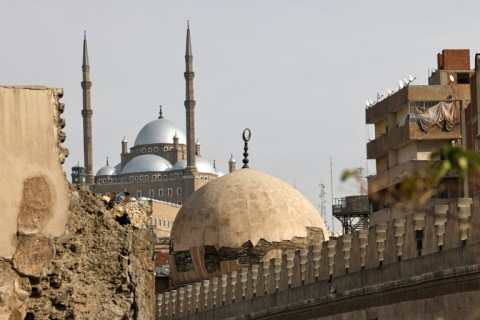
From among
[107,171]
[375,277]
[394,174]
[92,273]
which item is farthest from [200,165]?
[92,273]

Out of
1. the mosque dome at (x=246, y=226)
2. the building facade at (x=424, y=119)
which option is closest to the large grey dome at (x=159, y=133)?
the building facade at (x=424, y=119)

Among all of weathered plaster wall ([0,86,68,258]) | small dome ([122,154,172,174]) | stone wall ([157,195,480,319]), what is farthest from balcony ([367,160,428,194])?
small dome ([122,154,172,174])

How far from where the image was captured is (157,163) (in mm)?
139625

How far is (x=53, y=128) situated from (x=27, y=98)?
23cm

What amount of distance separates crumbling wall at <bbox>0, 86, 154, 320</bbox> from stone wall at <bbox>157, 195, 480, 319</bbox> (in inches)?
246

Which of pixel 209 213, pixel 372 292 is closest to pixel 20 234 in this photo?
pixel 372 292

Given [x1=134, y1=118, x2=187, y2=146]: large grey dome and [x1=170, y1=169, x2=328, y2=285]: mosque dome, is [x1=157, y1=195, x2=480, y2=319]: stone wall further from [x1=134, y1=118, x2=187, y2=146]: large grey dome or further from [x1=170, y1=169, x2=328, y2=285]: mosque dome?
[x1=134, y1=118, x2=187, y2=146]: large grey dome

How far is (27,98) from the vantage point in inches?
456

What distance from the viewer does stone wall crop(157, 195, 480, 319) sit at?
19078 mm

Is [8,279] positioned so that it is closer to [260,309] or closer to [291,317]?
[291,317]

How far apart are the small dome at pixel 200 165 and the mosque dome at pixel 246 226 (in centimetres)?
9949

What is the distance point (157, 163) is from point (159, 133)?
4313mm

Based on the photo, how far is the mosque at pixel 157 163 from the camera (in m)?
125

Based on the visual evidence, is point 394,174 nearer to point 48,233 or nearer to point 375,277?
point 375,277
